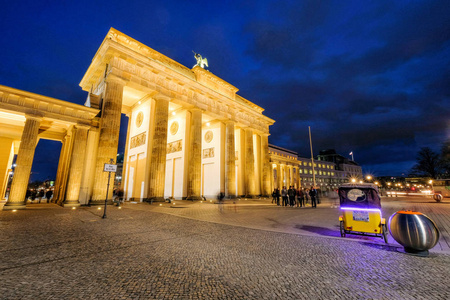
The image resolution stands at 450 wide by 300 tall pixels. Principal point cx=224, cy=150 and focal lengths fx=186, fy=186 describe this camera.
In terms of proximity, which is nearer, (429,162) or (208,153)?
(208,153)

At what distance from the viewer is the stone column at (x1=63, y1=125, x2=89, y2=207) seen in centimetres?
1351

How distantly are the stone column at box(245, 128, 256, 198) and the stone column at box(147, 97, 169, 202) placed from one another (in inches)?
565

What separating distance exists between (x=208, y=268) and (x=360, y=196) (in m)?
5.83

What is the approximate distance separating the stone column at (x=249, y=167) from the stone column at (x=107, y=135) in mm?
18946

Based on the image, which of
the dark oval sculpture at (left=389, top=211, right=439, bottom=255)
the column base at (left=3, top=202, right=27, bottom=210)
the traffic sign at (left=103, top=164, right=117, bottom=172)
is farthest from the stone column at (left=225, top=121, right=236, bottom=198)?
the dark oval sculpture at (left=389, top=211, right=439, bottom=255)

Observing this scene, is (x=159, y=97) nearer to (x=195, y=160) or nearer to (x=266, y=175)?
(x=195, y=160)

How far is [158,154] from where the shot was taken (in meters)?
18.8

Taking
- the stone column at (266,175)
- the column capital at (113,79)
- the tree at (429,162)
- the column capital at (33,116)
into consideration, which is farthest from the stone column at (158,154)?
the tree at (429,162)

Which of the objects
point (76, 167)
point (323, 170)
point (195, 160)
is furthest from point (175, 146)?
point (323, 170)

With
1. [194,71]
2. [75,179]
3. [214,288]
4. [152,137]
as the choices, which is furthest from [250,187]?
[214,288]

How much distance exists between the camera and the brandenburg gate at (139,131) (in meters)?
13.6

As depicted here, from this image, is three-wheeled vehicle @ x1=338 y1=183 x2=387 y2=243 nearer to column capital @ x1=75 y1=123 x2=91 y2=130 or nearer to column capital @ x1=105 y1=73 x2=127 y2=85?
column capital @ x1=75 y1=123 x2=91 y2=130

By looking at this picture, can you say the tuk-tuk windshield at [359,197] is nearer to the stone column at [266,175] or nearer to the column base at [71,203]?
the column base at [71,203]

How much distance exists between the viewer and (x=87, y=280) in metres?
3.07
